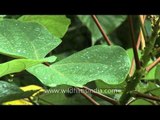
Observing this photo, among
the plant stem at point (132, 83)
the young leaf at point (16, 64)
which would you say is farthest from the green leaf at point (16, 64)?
the plant stem at point (132, 83)

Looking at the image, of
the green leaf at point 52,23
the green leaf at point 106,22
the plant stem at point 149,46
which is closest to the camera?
the plant stem at point 149,46

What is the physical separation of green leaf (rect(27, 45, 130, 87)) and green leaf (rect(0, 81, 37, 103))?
0.31ft

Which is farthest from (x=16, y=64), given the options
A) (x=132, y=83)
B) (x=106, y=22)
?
(x=106, y=22)

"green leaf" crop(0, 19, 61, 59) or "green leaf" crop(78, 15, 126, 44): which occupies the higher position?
"green leaf" crop(0, 19, 61, 59)

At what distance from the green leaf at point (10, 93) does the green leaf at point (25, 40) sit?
78 millimetres

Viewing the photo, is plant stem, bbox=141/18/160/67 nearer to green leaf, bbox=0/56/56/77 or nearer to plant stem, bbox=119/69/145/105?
plant stem, bbox=119/69/145/105

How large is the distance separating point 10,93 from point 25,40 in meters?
0.10

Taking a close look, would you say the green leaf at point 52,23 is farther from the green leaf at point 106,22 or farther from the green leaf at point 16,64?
the green leaf at point 106,22

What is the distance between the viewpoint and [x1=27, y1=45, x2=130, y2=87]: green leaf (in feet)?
1.64

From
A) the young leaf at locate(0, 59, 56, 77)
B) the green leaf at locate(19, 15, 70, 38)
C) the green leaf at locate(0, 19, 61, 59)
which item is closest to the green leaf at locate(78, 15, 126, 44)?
the green leaf at locate(19, 15, 70, 38)

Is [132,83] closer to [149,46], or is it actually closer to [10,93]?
[149,46]

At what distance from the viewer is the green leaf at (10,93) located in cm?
61

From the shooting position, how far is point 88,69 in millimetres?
540
